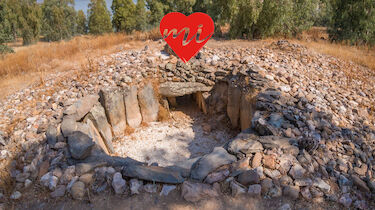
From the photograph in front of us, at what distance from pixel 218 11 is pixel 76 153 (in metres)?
6.97

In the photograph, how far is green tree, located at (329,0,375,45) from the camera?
7.27 meters

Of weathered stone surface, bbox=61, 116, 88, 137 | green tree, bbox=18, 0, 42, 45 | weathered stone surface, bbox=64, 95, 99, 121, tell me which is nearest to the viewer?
weathered stone surface, bbox=61, 116, 88, 137

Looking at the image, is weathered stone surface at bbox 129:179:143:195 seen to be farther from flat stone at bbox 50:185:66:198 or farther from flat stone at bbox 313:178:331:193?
flat stone at bbox 313:178:331:193

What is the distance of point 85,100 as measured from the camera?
416cm

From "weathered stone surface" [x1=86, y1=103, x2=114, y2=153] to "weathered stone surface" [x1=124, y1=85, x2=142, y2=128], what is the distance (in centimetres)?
59

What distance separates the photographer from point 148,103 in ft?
17.2

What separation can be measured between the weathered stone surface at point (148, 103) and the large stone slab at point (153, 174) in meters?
2.75

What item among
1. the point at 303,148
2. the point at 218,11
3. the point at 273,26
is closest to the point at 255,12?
the point at 273,26

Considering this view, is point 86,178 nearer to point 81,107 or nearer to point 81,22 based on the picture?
point 81,107

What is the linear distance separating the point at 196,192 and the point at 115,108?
3.10 meters

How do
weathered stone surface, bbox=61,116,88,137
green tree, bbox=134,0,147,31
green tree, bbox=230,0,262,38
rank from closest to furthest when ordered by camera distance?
weathered stone surface, bbox=61,116,88,137, green tree, bbox=230,0,262,38, green tree, bbox=134,0,147,31

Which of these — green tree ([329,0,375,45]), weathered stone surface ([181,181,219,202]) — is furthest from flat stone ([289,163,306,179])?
green tree ([329,0,375,45])

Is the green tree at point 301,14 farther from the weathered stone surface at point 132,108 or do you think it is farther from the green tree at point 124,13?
the green tree at point 124,13

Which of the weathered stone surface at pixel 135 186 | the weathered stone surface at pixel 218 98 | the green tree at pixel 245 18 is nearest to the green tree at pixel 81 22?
the green tree at pixel 245 18
